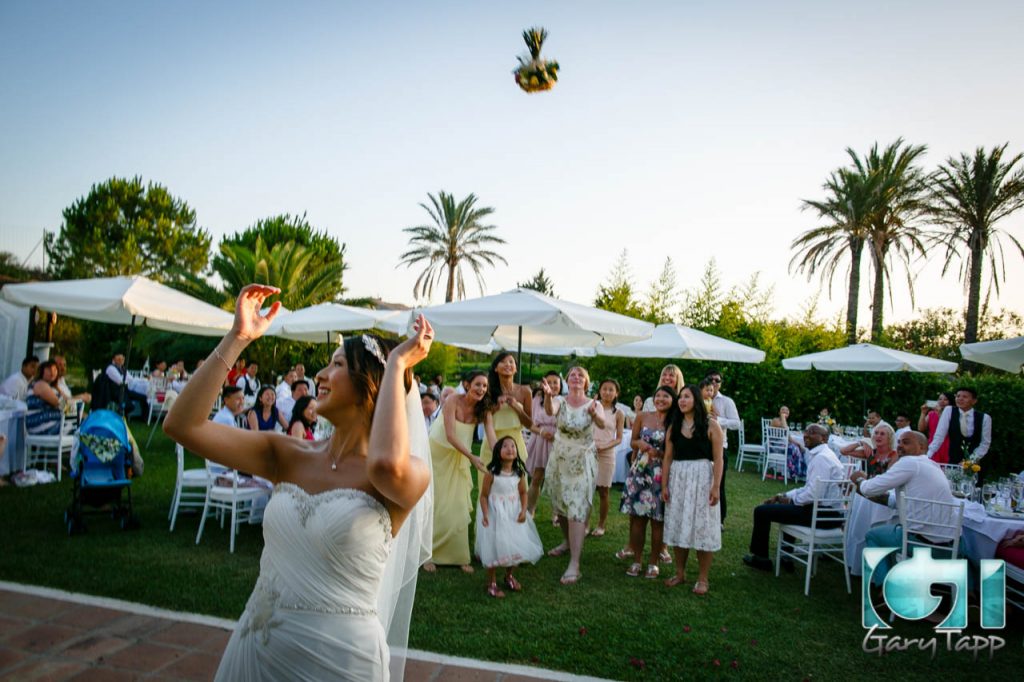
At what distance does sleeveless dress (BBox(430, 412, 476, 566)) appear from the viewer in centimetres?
606

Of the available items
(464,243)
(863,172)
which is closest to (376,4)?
(863,172)

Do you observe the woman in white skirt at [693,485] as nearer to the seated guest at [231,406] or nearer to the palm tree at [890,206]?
the seated guest at [231,406]

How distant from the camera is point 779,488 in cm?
1145

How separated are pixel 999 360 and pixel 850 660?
Result: 5578 mm

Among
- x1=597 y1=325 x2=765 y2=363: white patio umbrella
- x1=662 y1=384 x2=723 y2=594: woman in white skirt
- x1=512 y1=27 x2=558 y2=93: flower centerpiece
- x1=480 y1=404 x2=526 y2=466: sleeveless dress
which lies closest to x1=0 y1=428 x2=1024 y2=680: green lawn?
x1=662 y1=384 x2=723 y2=594: woman in white skirt

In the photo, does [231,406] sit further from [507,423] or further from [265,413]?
[507,423]

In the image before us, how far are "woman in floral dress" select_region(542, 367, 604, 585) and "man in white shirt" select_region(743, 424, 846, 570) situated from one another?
76.3 inches

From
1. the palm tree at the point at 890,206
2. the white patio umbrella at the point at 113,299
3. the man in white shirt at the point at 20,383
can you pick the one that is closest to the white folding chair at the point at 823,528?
the white patio umbrella at the point at 113,299

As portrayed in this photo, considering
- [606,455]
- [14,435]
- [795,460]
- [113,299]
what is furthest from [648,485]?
[14,435]

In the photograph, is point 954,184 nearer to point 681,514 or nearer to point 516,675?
point 681,514

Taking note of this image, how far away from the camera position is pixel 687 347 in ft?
36.3

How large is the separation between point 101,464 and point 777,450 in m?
12.2

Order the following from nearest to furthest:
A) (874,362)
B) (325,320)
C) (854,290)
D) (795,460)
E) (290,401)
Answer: (325,320) < (290,401) < (874,362) < (795,460) < (854,290)

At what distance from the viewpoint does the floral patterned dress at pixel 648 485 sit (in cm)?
614
